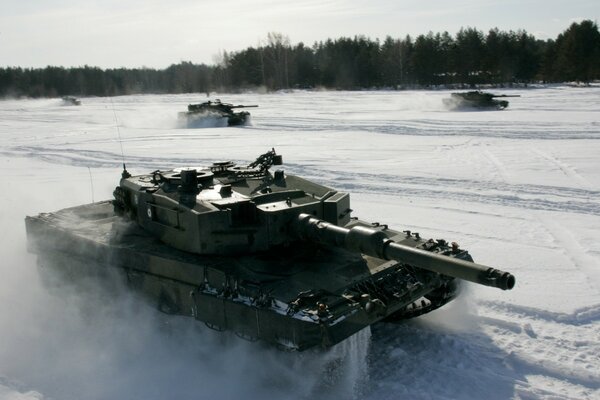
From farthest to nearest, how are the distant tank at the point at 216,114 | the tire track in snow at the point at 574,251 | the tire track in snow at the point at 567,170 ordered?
the distant tank at the point at 216,114, the tire track in snow at the point at 567,170, the tire track in snow at the point at 574,251

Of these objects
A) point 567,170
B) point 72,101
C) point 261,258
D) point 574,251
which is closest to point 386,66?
point 72,101

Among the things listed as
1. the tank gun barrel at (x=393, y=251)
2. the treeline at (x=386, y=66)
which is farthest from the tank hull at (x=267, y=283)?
the treeline at (x=386, y=66)

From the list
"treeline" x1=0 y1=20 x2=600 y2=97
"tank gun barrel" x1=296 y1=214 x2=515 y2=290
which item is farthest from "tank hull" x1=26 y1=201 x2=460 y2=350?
"treeline" x1=0 y1=20 x2=600 y2=97

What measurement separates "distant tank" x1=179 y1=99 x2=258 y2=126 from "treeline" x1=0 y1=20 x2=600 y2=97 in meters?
19.9

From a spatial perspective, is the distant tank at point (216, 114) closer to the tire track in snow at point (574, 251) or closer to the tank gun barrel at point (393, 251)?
the tire track in snow at point (574, 251)

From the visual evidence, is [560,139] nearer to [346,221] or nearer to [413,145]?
[413,145]

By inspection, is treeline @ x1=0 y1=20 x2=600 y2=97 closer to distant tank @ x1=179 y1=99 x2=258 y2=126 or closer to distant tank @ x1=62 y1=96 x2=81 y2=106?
distant tank @ x1=62 y1=96 x2=81 y2=106

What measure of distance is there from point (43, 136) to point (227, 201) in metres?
27.8

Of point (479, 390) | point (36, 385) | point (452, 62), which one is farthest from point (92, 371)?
point (452, 62)

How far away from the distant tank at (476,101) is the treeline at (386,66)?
26739 mm

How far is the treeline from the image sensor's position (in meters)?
60.5

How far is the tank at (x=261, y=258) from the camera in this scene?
617 centimetres

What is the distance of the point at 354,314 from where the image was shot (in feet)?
20.3

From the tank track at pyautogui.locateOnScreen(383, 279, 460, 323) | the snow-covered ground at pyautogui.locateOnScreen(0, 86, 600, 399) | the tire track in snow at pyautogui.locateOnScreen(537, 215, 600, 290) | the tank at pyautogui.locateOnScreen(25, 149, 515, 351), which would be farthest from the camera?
the tire track in snow at pyautogui.locateOnScreen(537, 215, 600, 290)
